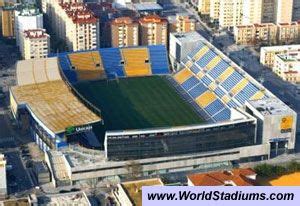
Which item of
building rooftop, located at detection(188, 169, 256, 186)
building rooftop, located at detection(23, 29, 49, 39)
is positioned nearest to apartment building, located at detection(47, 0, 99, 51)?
building rooftop, located at detection(23, 29, 49, 39)

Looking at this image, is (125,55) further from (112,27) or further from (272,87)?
(272,87)

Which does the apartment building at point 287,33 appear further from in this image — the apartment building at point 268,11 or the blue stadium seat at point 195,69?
the blue stadium seat at point 195,69

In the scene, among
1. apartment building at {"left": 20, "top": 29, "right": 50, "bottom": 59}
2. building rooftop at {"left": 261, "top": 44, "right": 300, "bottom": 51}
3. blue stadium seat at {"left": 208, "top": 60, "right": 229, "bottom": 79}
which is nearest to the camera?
blue stadium seat at {"left": 208, "top": 60, "right": 229, "bottom": 79}

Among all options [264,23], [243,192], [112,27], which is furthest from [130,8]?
[243,192]

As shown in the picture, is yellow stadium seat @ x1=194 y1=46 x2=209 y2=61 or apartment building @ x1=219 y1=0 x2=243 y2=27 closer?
yellow stadium seat @ x1=194 y1=46 x2=209 y2=61

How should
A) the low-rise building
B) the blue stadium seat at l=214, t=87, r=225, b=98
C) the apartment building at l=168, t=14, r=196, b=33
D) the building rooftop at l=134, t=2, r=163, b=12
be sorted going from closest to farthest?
the low-rise building → the blue stadium seat at l=214, t=87, r=225, b=98 → the apartment building at l=168, t=14, r=196, b=33 → the building rooftop at l=134, t=2, r=163, b=12

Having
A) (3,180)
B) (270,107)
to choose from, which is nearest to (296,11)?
(270,107)

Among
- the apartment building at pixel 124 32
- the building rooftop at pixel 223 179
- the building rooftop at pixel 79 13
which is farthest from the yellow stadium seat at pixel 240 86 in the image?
the building rooftop at pixel 79 13

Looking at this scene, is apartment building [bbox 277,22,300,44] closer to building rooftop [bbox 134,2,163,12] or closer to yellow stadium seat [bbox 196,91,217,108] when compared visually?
building rooftop [bbox 134,2,163,12]
